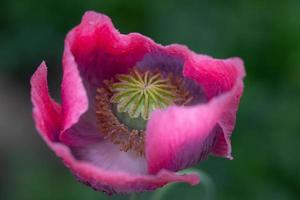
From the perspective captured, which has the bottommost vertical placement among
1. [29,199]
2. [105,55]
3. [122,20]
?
[29,199]

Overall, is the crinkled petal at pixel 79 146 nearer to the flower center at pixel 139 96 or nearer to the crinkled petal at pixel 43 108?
the crinkled petal at pixel 43 108

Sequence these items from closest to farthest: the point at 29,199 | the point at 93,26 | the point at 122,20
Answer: the point at 93,26 → the point at 29,199 → the point at 122,20

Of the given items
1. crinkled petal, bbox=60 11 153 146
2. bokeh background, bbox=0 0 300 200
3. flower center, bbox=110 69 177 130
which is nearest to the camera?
crinkled petal, bbox=60 11 153 146

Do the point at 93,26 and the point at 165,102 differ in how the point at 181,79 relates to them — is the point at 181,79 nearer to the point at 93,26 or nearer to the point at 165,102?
the point at 165,102

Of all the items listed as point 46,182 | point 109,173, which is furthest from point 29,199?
point 109,173

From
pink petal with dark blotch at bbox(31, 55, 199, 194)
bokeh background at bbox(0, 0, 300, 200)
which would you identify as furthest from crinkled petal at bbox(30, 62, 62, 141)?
bokeh background at bbox(0, 0, 300, 200)

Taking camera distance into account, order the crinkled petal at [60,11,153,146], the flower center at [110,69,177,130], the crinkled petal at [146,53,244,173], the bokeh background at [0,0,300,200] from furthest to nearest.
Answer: the bokeh background at [0,0,300,200] < the flower center at [110,69,177,130] < the crinkled petal at [60,11,153,146] < the crinkled petal at [146,53,244,173]

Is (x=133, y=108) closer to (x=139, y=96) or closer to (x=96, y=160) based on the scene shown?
(x=139, y=96)

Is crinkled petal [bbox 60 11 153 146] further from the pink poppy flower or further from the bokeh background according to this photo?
the bokeh background
